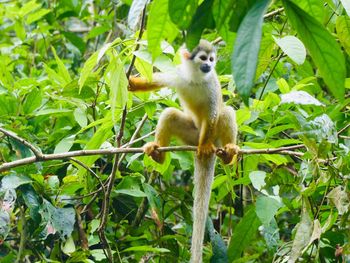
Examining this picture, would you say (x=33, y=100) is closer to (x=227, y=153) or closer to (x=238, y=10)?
(x=227, y=153)

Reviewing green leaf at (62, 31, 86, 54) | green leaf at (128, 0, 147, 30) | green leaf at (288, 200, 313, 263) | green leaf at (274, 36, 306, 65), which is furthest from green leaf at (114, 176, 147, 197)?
green leaf at (62, 31, 86, 54)

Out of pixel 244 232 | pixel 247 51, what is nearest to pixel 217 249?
pixel 244 232

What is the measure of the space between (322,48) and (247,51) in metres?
0.20

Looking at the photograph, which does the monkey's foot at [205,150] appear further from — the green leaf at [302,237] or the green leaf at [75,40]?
the green leaf at [75,40]

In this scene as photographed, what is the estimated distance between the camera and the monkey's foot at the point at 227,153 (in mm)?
3334

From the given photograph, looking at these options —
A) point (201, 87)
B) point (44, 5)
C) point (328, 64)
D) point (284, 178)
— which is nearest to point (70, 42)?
point (44, 5)

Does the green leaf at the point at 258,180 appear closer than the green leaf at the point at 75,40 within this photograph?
Yes

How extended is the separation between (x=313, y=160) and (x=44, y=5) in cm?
392

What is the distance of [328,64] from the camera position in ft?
3.43

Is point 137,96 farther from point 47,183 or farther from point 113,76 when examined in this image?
point 113,76

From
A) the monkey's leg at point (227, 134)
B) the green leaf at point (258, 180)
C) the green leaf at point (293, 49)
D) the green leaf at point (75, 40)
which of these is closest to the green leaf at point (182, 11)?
the green leaf at point (293, 49)

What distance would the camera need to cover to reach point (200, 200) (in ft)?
10.9

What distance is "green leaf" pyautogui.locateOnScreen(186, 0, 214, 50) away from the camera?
112 centimetres

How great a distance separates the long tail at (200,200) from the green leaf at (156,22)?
1.99 metres
